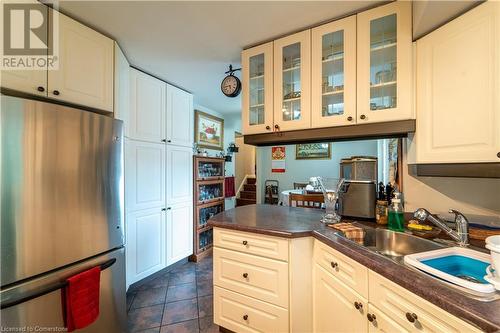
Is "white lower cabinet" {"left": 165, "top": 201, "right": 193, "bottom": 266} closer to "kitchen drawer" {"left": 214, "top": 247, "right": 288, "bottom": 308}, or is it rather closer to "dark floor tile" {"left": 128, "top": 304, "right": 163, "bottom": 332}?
"dark floor tile" {"left": 128, "top": 304, "right": 163, "bottom": 332}

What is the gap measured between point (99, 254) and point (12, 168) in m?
0.69

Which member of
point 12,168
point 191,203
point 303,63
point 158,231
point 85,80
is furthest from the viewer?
point 191,203

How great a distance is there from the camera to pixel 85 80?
1.52m

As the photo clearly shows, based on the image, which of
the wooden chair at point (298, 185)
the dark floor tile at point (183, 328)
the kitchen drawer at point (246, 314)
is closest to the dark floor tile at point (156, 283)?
the dark floor tile at point (183, 328)

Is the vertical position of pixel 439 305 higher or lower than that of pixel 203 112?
lower

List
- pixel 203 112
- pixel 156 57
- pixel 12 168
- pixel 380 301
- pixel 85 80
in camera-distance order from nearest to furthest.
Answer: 1. pixel 380 301
2. pixel 12 168
3. pixel 85 80
4. pixel 156 57
5. pixel 203 112

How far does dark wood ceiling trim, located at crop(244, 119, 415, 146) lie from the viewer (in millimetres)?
1353

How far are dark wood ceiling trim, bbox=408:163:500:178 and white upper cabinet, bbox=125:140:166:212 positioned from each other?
2.41 metres

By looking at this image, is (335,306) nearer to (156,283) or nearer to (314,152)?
(156,283)

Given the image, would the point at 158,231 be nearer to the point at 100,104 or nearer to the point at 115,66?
the point at 100,104

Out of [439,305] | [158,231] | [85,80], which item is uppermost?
[85,80]

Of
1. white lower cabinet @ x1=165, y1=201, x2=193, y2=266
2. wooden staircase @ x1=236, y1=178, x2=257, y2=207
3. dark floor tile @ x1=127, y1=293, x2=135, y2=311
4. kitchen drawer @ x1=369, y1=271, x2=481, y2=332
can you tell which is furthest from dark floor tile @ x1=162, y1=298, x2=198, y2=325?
wooden staircase @ x1=236, y1=178, x2=257, y2=207

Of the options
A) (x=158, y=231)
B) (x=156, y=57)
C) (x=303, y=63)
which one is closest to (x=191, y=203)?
(x=158, y=231)

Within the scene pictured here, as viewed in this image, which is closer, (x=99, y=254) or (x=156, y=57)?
(x=99, y=254)
